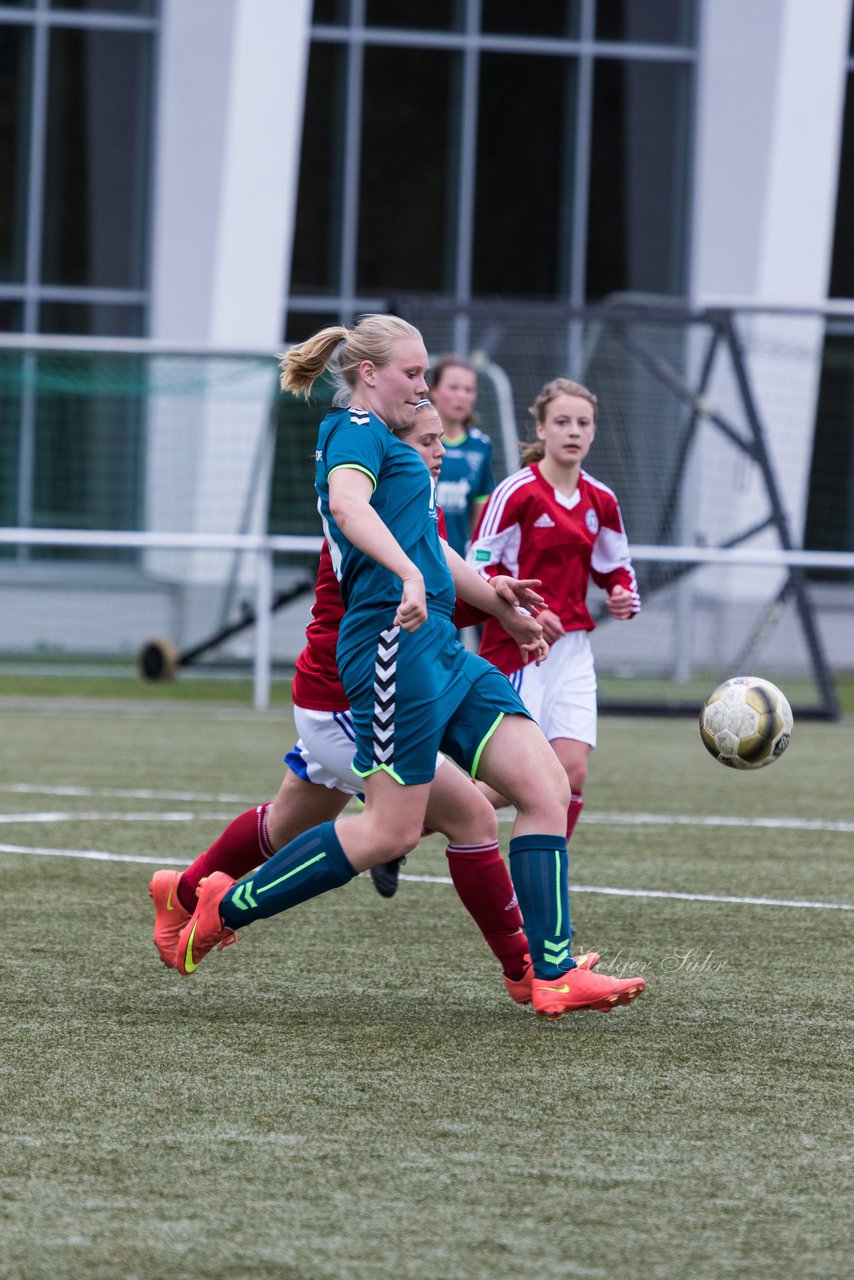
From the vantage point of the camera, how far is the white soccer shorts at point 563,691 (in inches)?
237

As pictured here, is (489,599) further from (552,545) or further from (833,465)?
(833,465)

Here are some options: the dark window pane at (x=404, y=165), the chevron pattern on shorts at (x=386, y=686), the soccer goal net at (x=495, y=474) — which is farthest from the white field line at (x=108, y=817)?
the dark window pane at (x=404, y=165)

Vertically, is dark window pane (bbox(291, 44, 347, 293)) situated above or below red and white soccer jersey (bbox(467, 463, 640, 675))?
above

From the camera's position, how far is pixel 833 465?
64.6ft

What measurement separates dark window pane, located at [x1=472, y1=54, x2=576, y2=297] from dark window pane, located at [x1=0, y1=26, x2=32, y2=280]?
4444 mm

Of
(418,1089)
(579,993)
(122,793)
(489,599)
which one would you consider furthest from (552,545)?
(122,793)

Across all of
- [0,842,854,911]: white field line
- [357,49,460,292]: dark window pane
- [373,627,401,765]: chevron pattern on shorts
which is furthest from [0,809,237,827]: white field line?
[357,49,460,292]: dark window pane

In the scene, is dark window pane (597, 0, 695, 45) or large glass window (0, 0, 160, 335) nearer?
large glass window (0, 0, 160, 335)

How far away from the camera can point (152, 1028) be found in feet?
13.1

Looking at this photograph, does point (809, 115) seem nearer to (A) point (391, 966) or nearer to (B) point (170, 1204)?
(A) point (391, 966)

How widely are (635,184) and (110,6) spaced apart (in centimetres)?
542

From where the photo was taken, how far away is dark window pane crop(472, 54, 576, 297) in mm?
19172

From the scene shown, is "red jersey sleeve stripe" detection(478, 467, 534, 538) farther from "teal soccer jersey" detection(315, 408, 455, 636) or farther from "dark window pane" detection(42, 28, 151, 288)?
"dark window pane" detection(42, 28, 151, 288)

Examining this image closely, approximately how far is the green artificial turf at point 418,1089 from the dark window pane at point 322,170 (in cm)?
1292
